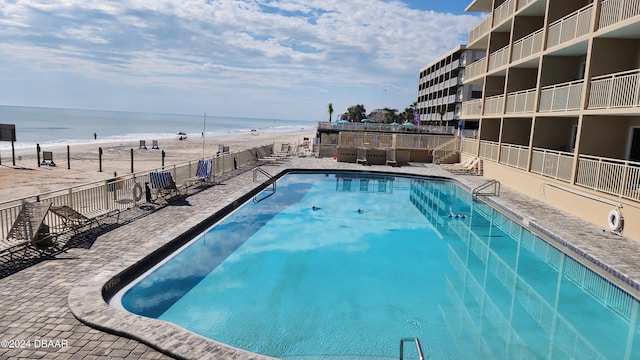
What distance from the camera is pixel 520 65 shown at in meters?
20.2

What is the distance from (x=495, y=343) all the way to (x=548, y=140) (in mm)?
13387

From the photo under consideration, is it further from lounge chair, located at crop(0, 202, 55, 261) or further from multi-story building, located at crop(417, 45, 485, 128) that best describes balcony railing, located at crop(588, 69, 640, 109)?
multi-story building, located at crop(417, 45, 485, 128)

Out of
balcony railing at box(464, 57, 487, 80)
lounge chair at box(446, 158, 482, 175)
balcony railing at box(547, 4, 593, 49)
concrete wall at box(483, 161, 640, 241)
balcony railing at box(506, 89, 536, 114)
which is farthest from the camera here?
balcony railing at box(464, 57, 487, 80)

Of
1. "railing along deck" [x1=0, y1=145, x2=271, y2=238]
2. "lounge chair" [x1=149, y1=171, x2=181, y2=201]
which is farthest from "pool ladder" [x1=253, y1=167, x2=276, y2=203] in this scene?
"lounge chair" [x1=149, y1=171, x2=181, y2=201]

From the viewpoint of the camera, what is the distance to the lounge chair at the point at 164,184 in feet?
43.8

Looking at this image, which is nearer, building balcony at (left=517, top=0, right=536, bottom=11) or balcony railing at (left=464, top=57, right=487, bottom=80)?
building balcony at (left=517, top=0, right=536, bottom=11)

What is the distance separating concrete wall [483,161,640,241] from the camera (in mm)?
11125

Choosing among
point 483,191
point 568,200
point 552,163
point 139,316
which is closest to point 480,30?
point 483,191

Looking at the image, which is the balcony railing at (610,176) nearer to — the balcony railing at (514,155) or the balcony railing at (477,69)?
the balcony railing at (514,155)

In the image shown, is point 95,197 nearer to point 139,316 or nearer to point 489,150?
point 139,316

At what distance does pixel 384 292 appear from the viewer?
9055 mm

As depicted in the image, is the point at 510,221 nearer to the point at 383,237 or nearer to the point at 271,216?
the point at 383,237

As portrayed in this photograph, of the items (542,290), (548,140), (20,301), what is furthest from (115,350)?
(548,140)

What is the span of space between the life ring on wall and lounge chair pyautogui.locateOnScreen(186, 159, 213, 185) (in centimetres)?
1422
